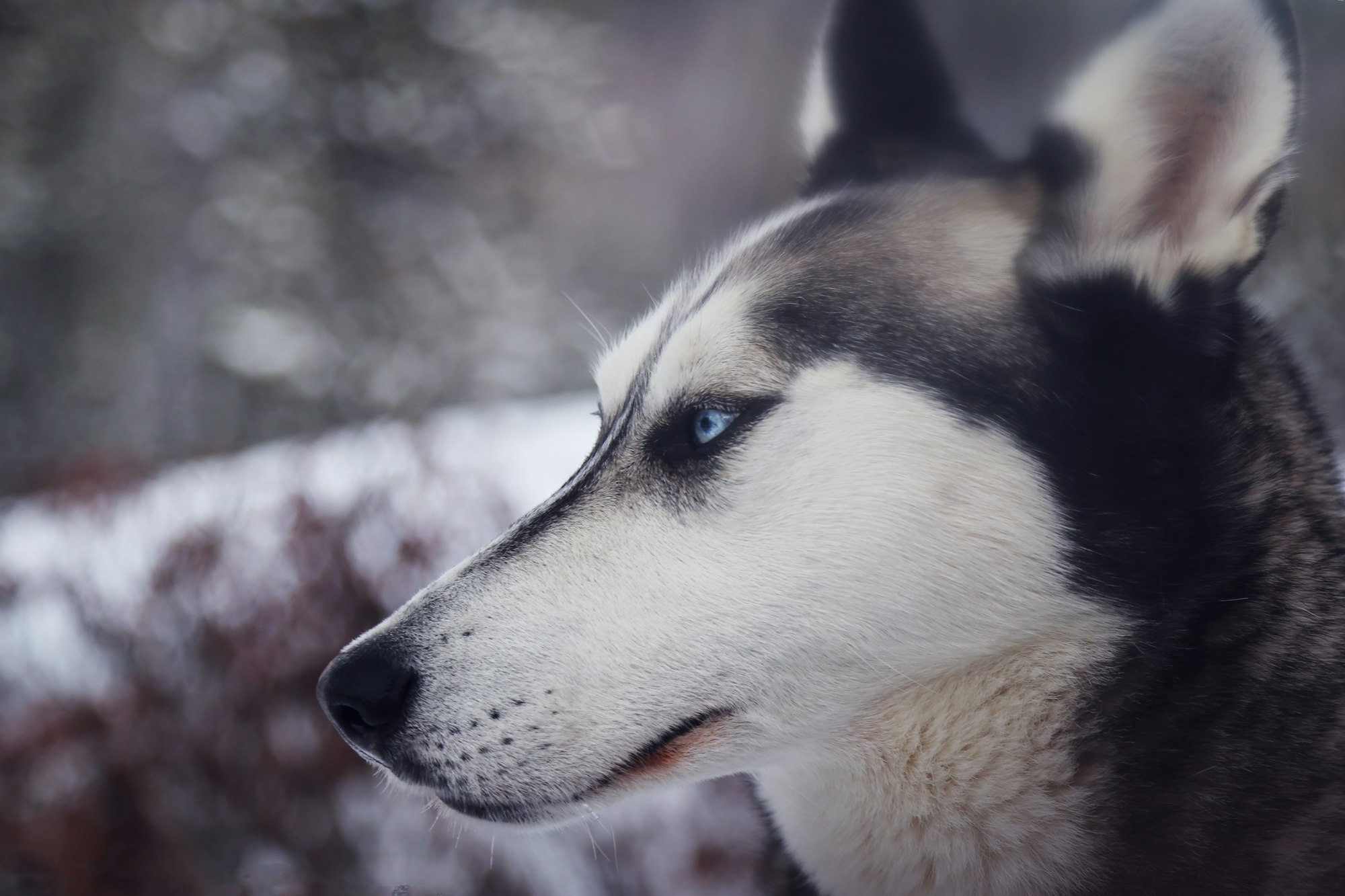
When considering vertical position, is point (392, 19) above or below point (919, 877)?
above

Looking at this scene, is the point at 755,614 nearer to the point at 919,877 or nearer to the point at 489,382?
the point at 919,877

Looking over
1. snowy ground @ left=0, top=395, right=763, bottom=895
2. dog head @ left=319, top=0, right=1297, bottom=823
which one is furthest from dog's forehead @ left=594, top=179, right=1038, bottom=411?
snowy ground @ left=0, top=395, right=763, bottom=895

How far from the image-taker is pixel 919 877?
0.82 metres

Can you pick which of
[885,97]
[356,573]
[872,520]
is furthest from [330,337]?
[872,520]

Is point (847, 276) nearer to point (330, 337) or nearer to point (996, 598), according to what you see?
point (996, 598)

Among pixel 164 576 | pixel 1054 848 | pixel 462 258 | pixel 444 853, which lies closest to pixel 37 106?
pixel 462 258

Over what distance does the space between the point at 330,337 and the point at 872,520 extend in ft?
8.31

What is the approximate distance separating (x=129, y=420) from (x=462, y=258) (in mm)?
1331

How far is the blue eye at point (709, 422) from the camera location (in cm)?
81

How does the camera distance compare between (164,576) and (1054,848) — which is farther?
(164,576)

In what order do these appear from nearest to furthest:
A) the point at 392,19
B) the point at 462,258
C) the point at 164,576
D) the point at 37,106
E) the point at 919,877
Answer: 1. the point at 919,877
2. the point at 164,576
3. the point at 392,19
4. the point at 37,106
5. the point at 462,258

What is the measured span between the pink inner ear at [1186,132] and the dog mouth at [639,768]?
0.59 meters

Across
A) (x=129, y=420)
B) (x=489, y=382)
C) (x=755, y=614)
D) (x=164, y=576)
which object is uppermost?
(x=755, y=614)

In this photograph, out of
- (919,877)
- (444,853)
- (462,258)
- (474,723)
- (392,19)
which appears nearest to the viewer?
(474,723)
